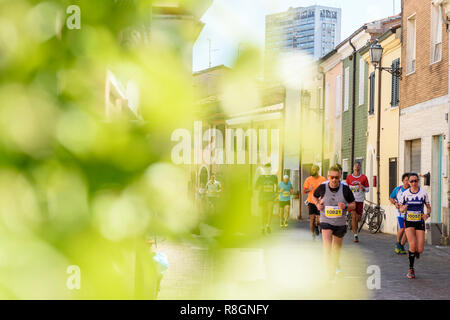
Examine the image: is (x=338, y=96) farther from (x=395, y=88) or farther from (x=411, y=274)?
(x=411, y=274)

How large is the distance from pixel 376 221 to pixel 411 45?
520 centimetres

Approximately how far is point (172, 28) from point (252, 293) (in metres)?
0.60

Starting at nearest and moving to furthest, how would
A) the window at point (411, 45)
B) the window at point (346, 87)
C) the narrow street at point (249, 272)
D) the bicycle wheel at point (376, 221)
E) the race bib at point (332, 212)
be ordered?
the narrow street at point (249, 272) < the race bib at point (332, 212) < the window at point (411, 45) < the bicycle wheel at point (376, 221) < the window at point (346, 87)

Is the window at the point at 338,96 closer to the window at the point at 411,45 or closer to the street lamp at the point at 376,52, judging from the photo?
the window at the point at 411,45

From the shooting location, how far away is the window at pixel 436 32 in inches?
775

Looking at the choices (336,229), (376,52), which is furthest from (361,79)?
(336,229)

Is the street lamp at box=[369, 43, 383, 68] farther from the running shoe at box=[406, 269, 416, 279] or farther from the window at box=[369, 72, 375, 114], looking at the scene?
the running shoe at box=[406, 269, 416, 279]

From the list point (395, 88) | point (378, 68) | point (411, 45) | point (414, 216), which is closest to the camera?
point (414, 216)

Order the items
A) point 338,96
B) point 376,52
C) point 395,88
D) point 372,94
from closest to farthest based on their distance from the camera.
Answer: point 376,52, point 395,88, point 372,94, point 338,96

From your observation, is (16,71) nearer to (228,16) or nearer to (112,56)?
(112,56)

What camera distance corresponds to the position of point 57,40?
128 cm

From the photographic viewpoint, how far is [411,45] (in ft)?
73.0

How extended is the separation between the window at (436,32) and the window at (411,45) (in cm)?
190

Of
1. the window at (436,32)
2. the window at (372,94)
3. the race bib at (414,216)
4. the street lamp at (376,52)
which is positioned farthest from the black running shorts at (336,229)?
the window at (372,94)
